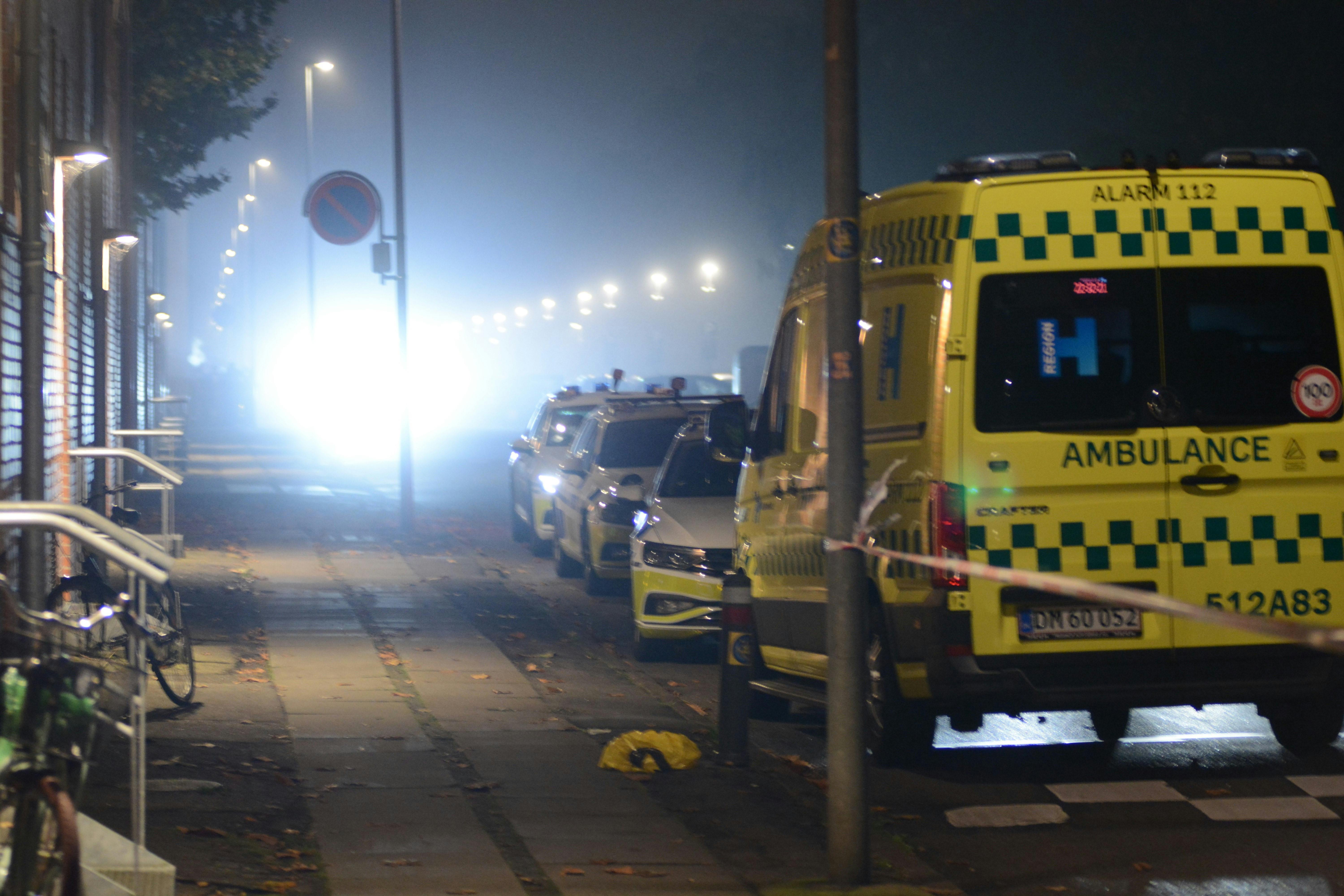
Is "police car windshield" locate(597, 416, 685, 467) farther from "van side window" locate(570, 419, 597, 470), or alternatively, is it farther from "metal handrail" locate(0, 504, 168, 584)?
"metal handrail" locate(0, 504, 168, 584)

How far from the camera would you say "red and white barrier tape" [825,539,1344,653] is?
399 centimetres

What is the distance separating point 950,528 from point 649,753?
6.74 ft

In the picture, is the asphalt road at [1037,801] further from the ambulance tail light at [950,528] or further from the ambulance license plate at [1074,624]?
the ambulance tail light at [950,528]

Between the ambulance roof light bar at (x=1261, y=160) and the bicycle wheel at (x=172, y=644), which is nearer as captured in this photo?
the ambulance roof light bar at (x=1261, y=160)

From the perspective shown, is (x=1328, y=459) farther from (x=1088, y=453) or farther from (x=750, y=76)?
(x=750, y=76)

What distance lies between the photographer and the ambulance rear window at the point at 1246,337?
7.88 m

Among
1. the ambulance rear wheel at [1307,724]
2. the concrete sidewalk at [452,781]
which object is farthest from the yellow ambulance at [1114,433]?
the concrete sidewalk at [452,781]

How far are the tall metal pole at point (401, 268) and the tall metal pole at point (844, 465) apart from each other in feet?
56.3

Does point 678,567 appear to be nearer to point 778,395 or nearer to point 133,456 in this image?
point 778,395

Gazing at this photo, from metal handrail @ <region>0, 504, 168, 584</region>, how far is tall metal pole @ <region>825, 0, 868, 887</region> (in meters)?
2.45

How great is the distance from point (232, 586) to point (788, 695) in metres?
8.78

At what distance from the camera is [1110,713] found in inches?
378

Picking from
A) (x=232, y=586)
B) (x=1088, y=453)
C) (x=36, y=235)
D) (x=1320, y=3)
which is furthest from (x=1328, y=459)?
(x=1320, y=3)

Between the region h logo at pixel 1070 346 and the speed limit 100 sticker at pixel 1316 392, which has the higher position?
the region h logo at pixel 1070 346
